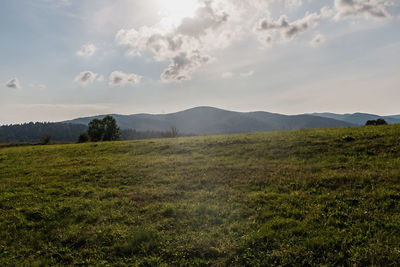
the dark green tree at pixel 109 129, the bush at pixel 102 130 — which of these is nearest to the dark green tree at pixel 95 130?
the bush at pixel 102 130

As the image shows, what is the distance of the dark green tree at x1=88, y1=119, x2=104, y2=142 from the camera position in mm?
103562

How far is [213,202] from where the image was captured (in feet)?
41.7

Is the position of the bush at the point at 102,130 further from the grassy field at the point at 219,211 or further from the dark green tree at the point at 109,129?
the grassy field at the point at 219,211

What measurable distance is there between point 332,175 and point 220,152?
12.6m

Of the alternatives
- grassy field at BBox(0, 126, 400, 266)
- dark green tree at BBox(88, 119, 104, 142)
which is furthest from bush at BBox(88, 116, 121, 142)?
grassy field at BBox(0, 126, 400, 266)

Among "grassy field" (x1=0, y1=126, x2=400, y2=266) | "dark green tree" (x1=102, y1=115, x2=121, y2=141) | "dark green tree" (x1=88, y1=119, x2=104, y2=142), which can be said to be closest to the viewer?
"grassy field" (x1=0, y1=126, x2=400, y2=266)

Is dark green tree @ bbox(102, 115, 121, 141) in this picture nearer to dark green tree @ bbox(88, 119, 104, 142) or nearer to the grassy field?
dark green tree @ bbox(88, 119, 104, 142)

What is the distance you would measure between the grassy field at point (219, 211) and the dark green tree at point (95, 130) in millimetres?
87982

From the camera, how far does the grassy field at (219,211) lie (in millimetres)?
8266

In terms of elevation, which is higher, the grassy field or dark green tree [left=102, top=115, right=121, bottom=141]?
dark green tree [left=102, top=115, right=121, bottom=141]

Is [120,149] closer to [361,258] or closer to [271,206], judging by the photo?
[271,206]

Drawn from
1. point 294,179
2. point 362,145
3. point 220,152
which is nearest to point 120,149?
point 220,152

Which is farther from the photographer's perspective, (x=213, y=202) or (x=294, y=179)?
(x=294, y=179)

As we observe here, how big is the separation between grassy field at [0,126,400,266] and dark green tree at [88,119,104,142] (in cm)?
8798
